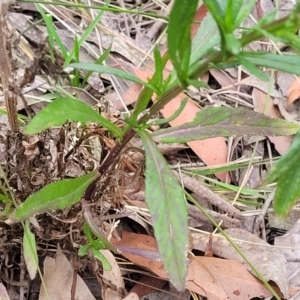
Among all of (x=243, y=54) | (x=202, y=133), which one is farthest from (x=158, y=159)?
(x=243, y=54)

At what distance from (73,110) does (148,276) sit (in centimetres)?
62

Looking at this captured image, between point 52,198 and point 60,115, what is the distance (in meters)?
0.17

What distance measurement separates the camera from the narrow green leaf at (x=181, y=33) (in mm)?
639

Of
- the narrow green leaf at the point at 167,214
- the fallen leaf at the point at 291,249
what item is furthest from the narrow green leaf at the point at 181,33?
the fallen leaf at the point at 291,249

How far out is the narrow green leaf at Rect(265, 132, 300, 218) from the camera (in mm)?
661

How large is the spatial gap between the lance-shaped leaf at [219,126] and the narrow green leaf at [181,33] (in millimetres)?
199

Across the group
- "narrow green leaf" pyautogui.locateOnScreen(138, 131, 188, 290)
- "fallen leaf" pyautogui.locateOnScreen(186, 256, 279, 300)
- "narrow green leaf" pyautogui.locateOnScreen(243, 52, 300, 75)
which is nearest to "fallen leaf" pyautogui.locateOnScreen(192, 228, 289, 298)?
"fallen leaf" pyautogui.locateOnScreen(186, 256, 279, 300)

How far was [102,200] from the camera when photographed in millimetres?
1060

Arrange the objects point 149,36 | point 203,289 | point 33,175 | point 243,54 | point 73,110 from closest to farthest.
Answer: point 243,54
point 73,110
point 33,175
point 203,289
point 149,36

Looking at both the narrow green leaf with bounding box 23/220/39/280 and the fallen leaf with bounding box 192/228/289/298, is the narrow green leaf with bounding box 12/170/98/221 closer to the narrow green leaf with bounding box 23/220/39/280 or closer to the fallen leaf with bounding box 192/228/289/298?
the narrow green leaf with bounding box 23/220/39/280

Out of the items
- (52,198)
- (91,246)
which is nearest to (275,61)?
(52,198)

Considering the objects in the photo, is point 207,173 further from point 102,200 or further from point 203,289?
point 102,200

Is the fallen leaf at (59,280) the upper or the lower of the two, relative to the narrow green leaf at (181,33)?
lower

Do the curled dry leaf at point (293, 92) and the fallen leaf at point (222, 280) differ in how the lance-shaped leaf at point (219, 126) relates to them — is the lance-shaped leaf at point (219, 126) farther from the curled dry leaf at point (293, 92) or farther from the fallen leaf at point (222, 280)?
the curled dry leaf at point (293, 92)
